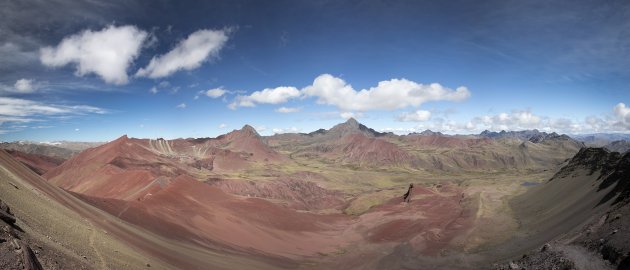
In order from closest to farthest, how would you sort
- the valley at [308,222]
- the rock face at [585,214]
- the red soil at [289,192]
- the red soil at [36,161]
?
the rock face at [585,214], the valley at [308,222], the red soil at [289,192], the red soil at [36,161]

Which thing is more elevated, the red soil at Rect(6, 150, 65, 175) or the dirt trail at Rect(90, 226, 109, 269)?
the red soil at Rect(6, 150, 65, 175)

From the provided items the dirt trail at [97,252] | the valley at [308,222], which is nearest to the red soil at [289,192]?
the valley at [308,222]

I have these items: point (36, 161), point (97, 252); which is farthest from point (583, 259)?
point (36, 161)

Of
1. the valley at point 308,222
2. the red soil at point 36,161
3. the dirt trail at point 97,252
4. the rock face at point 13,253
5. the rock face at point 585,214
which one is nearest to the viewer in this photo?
the rock face at point 13,253

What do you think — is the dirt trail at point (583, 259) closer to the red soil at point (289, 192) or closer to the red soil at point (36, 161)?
the red soil at point (289, 192)

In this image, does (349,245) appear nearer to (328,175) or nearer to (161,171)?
(161,171)

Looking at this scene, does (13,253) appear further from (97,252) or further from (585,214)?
(585,214)

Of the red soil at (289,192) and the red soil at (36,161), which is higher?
the red soil at (36,161)

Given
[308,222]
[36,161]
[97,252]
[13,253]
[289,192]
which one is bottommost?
[308,222]

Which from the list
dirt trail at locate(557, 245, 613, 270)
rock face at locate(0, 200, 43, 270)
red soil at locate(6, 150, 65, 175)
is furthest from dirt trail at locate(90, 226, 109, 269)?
red soil at locate(6, 150, 65, 175)

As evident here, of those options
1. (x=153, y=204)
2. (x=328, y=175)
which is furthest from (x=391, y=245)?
(x=328, y=175)

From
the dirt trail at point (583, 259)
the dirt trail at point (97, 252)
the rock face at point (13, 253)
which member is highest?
the rock face at point (13, 253)

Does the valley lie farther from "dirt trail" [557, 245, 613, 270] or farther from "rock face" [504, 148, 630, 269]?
"dirt trail" [557, 245, 613, 270]
